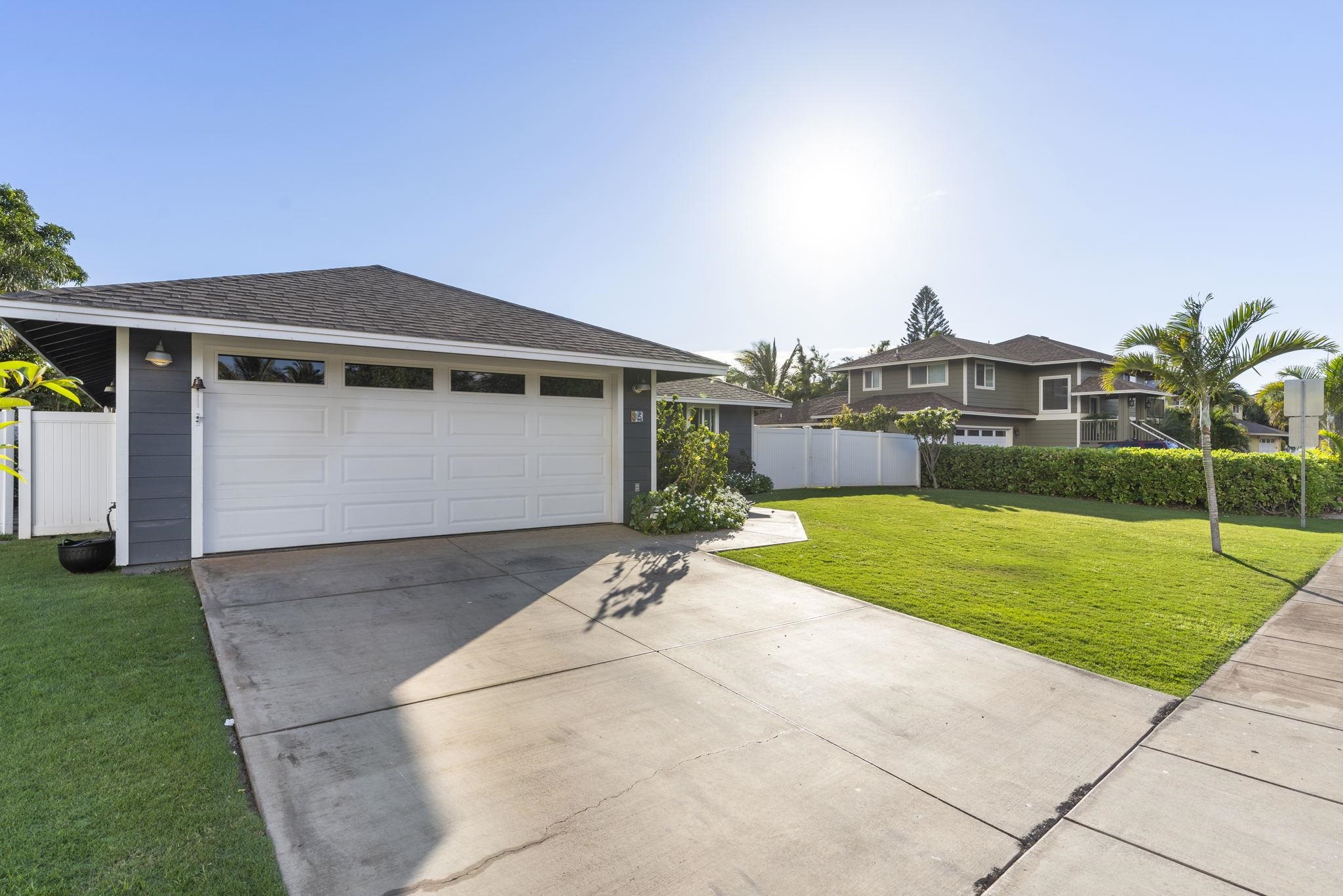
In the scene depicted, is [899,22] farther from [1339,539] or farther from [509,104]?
[1339,539]

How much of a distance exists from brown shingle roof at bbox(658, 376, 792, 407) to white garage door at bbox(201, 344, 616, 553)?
602 centimetres

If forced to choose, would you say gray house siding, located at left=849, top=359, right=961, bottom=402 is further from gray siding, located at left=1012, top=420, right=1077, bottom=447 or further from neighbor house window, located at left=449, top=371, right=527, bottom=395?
neighbor house window, located at left=449, top=371, right=527, bottom=395

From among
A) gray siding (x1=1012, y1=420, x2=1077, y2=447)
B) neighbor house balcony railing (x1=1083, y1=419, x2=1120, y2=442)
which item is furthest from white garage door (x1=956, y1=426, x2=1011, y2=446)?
neighbor house balcony railing (x1=1083, y1=419, x2=1120, y2=442)

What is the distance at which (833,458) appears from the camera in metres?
17.9

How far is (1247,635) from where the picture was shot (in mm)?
4902

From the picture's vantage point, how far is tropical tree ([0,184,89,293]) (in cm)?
1667

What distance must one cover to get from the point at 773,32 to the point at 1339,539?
11.8m

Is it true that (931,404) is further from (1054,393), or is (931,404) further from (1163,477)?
(1163,477)

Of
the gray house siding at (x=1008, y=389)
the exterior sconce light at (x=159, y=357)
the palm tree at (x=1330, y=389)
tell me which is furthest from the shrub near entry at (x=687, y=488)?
the gray house siding at (x=1008, y=389)

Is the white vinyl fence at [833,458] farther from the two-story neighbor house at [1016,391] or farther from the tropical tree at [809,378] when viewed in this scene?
the tropical tree at [809,378]

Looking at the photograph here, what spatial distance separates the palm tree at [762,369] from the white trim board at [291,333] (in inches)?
1163

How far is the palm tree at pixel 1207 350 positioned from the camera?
816cm

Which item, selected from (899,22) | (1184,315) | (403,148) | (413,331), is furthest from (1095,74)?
(403,148)

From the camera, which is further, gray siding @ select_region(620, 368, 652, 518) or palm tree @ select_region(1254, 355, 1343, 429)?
palm tree @ select_region(1254, 355, 1343, 429)
